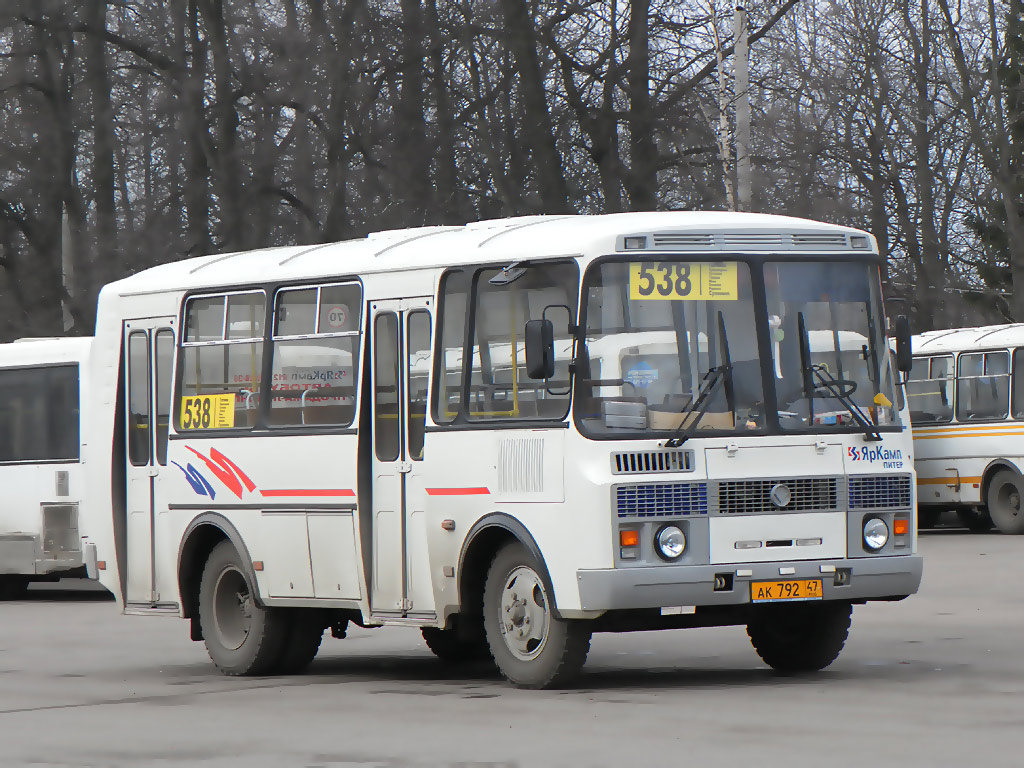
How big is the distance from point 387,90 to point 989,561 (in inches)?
484

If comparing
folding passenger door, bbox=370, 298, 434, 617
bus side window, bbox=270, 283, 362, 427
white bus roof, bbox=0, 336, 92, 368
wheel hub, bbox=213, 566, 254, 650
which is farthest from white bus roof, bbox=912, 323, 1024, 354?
folding passenger door, bbox=370, 298, 434, 617

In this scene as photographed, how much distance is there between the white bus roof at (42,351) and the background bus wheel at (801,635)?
517 inches

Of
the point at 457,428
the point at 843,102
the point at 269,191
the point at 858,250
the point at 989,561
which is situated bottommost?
the point at 989,561

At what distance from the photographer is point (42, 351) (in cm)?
2491

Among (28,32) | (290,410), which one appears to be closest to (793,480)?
(290,410)

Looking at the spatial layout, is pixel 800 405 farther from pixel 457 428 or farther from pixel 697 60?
pixel 697 60

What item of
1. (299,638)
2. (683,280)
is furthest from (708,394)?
(299,638)

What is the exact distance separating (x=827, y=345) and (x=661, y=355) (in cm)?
122

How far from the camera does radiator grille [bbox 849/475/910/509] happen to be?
12.1 metres

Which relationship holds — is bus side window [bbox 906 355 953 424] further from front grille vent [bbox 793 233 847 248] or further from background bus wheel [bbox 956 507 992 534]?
front grille vent [bbox 793 233 847 248]

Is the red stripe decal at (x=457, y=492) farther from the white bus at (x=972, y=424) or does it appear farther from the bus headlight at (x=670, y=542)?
the white bus at (x=972, y=424)

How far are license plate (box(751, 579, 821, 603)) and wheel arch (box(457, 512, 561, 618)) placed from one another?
53.3 inches

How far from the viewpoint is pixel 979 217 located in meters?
46.5

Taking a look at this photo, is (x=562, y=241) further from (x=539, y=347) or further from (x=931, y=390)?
(x=931, y=390)
